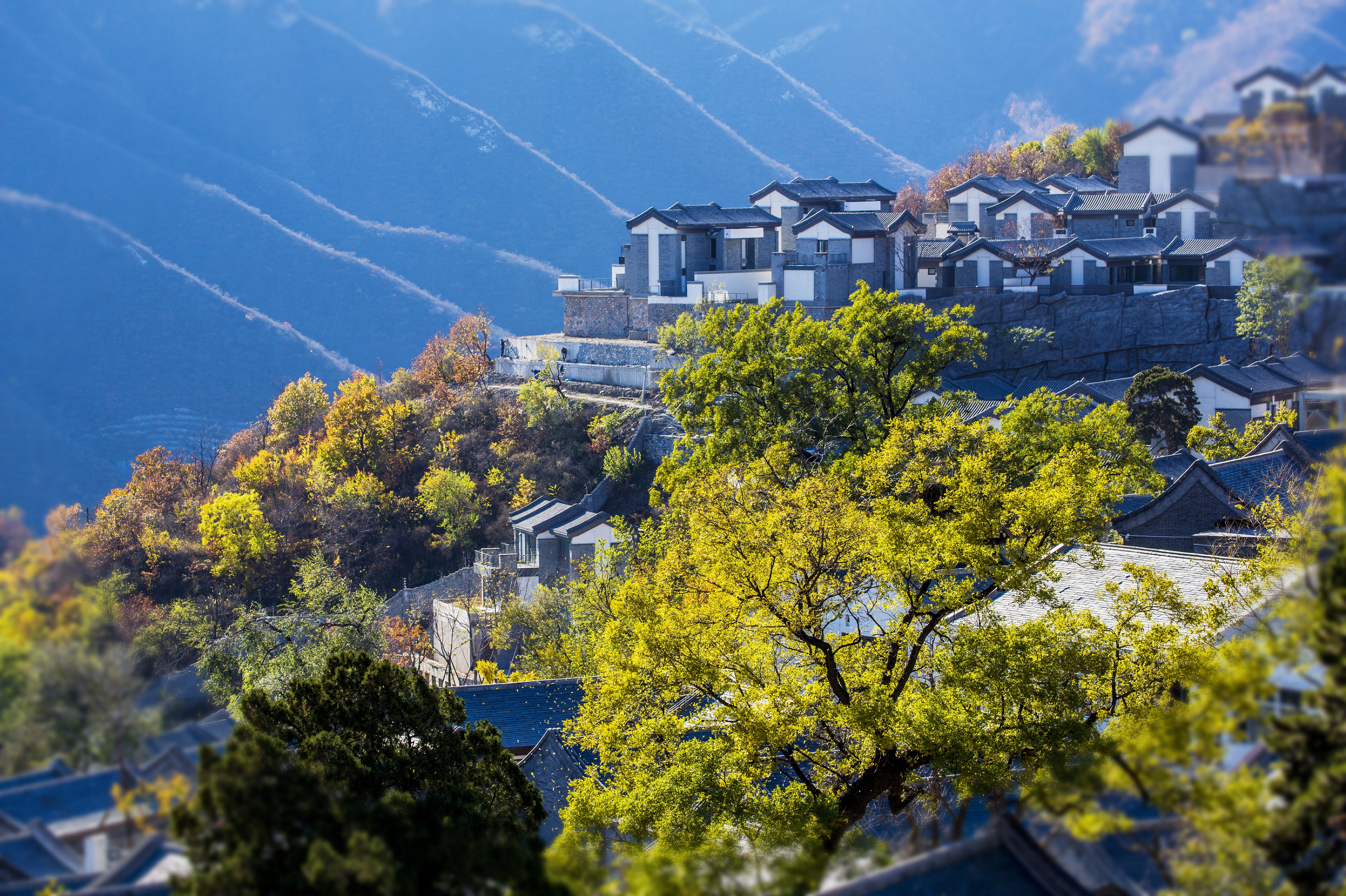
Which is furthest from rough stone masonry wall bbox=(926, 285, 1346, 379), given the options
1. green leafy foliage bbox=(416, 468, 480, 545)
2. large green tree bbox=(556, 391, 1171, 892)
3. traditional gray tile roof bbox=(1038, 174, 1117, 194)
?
large green tree bbox=(556, 391, 1171, 892)

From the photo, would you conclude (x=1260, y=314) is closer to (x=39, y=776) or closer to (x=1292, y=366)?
(x=1292, y=366)

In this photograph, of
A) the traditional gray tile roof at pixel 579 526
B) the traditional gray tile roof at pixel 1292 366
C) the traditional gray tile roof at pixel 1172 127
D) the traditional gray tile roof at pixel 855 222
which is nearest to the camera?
the traditional gray tile roof at pixel 1172 127

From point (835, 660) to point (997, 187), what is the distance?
4190cm

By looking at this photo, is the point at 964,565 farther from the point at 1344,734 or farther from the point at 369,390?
the point at 369,390

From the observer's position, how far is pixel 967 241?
42.7 meters

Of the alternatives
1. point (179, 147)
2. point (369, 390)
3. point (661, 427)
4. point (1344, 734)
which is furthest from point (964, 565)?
point (179, 147)

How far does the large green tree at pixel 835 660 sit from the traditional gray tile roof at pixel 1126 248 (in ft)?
90.8

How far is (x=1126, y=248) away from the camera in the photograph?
39.9 metres

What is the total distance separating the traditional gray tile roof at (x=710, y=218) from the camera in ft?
132

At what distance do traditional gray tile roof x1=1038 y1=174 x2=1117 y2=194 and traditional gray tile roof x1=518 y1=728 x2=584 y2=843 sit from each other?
3912 cm

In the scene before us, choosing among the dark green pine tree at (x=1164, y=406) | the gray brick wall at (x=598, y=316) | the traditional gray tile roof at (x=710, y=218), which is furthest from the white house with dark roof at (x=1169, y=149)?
the gray brick wall at (x=598, y=316)

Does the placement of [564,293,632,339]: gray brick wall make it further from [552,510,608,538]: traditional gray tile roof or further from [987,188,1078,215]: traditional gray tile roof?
[987,188,1078,215]: traditional gray tile roof

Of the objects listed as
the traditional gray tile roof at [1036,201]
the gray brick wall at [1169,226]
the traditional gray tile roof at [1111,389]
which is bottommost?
the traditional gray tile roof at [1111,389]

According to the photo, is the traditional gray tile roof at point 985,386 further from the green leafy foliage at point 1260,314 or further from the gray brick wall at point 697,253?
the gray brick wall at point 697,253
